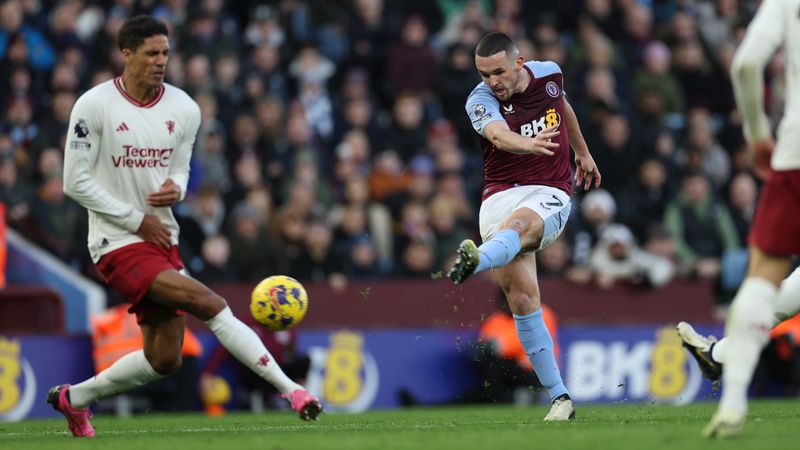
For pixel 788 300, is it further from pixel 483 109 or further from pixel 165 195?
pixel 165 195

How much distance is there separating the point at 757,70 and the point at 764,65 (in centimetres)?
9

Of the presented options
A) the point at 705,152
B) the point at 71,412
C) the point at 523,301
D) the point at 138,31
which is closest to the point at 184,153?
the point at 138,31

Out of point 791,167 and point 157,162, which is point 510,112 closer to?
point 157,162

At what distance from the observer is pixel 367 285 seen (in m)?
16.8

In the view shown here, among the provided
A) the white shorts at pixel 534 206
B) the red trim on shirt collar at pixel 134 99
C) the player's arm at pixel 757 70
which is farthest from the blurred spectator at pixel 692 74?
the player's arm at pixel 757 70

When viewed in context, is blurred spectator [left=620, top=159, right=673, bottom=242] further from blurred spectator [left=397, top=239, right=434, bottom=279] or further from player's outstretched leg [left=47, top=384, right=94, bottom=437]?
player's outstretched leg [left=47, top=384, right=94, bottom=437]

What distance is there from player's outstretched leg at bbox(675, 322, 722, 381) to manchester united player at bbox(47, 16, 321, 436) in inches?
112

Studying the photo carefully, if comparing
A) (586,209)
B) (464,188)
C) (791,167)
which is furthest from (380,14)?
(791,167)

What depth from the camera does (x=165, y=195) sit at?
9.69m

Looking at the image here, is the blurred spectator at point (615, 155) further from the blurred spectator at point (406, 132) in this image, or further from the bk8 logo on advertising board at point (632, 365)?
the bk8 logo on advertising board at point (632, 365)

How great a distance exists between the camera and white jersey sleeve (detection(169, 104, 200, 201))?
993 cm

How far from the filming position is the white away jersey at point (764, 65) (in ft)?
24.2

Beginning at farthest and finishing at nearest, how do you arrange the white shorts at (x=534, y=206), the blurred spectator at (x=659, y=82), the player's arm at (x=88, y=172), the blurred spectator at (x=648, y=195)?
the blurred spectator at (x=659, y=82), the blurred spectator at (x=648, y=195), the white shorts at (x=534, y=206), the player's arm at (x=88, y=172)

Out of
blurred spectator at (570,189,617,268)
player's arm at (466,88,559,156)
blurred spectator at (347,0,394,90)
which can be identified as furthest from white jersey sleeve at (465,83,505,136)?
blurred spectator at (347,0,394,90)
